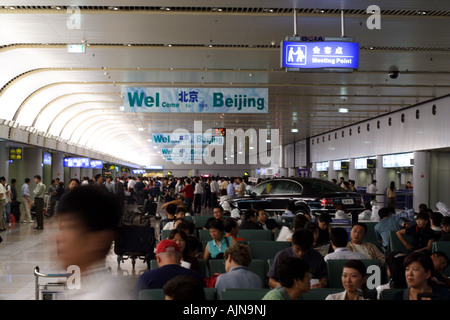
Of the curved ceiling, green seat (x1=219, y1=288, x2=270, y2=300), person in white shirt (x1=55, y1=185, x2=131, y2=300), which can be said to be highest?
the curved ceiling

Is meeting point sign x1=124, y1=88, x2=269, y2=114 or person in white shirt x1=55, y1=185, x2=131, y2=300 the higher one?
meeting point sign x1=124, y1=88, x2=269, y2=114

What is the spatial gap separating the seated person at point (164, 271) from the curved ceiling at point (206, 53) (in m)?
7.99

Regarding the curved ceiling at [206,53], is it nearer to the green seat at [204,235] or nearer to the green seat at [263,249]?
the green seat at [204,235]

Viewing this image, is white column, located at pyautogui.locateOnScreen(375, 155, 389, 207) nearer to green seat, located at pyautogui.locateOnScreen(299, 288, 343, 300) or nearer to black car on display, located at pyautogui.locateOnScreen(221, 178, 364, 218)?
black car on display, located at pyautogui.locateOnScreen(221, 178, 364, 218)

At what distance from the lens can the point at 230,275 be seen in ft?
17.7

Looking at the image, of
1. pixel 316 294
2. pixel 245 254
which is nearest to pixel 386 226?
pixel 245 254

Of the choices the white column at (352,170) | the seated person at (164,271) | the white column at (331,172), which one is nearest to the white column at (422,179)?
the white column at (352,170)

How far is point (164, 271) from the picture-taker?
4.61 metres

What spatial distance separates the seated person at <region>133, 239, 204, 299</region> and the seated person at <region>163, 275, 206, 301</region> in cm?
196

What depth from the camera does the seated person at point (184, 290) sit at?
2.52 metres

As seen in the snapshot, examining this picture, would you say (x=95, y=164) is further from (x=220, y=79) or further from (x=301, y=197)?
(x=301, y=197)

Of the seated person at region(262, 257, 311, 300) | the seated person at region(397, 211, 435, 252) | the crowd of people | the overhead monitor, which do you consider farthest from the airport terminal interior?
the seated person at region(397, 211, 435, 252)

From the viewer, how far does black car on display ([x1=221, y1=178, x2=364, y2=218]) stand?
15766 millimetres
